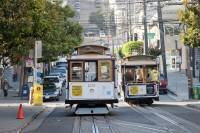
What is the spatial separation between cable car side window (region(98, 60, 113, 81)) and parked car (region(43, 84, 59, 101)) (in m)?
16.1

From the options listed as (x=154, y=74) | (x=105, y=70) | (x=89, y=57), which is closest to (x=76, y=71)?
(x=89, y=57)

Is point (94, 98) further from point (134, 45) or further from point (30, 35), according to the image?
→ point (134, 45)

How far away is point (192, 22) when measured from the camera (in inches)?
1210

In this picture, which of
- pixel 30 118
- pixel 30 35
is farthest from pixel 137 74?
pixel 30 35

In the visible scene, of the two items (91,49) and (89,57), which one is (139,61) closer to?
(91,49)

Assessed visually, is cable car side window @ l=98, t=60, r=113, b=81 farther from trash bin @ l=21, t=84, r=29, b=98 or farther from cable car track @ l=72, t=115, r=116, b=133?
trash bin @ l=21, t=84, r=29, b=98

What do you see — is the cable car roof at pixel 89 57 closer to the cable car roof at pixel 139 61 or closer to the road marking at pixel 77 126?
the road marking at pixel 77 126

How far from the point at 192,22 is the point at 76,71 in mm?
7202

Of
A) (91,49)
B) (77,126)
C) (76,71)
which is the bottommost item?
(77,126)

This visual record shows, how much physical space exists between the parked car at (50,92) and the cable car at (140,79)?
8.32 m

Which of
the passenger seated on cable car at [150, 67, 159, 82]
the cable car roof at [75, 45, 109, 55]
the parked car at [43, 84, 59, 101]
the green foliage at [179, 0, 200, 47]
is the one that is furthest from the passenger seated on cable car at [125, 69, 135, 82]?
the parked car at [43, 84, 59, 101]

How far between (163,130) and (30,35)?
22.6 feet

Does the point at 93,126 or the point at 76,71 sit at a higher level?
the point at 76,71

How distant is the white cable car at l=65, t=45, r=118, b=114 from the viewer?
90.5ft
